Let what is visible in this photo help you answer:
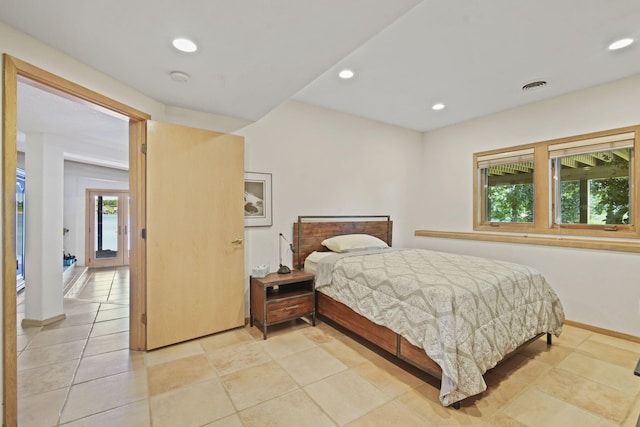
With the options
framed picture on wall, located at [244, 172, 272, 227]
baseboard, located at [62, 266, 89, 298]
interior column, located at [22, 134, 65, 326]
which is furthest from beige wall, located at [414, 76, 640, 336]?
baseboard, located at [62, 266, 89, 298]

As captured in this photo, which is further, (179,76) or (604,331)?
(604,331)

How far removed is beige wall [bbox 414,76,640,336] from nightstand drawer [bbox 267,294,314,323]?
8.23 feet

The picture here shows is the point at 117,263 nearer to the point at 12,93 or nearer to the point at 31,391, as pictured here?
the point at 31,391

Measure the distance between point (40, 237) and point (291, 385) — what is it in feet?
11.0

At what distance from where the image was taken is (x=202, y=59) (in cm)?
192

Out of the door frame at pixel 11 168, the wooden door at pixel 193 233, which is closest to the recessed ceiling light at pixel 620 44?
the wooden door at pixel 193 233

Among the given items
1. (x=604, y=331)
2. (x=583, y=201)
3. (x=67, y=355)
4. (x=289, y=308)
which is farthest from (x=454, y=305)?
(x=67, y=355)

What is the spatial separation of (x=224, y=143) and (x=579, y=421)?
3478mm

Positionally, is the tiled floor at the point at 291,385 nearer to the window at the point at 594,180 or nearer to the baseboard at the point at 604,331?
the baseboard at the point at 604,331

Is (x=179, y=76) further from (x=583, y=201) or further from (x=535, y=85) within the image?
(x=583, y=201)

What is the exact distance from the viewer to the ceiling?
1.47 meters

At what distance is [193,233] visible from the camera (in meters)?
2.73

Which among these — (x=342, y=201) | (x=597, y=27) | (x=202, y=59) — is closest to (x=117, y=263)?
(x=342, y=201)

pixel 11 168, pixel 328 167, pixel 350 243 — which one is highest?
pixel 328 167
